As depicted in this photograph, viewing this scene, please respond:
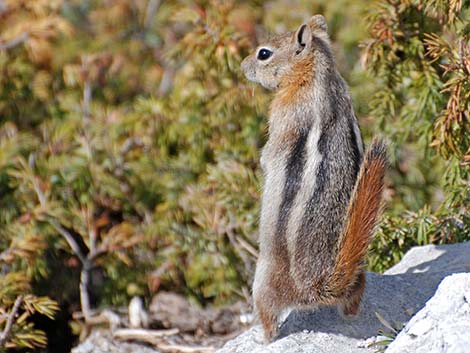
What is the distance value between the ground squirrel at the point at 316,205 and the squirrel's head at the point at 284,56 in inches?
8.9

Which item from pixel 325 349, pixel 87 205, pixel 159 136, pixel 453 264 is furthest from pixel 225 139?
pixel 325 349

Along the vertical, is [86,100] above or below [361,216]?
above

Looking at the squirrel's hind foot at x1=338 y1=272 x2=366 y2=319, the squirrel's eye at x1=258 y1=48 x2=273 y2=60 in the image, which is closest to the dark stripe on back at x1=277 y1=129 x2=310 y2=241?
the squirrel's hind foot at x1=338 y1=272 x2=366 y2=319

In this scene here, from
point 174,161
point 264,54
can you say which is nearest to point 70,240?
point 174,161

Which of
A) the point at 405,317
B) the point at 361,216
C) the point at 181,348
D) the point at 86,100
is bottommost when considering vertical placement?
the point at 181,348

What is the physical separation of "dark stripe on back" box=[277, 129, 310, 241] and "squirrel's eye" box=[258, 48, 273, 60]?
747 mm

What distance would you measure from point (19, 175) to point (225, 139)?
128cm

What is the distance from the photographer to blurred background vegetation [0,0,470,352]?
4.87 metres

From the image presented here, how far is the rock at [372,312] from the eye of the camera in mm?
3576

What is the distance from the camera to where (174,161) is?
5977 millimetres

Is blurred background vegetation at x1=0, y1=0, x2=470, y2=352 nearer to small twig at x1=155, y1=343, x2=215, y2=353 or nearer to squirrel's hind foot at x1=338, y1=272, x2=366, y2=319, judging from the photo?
small twig at x1=155, y1=343, x2=215, y2=353

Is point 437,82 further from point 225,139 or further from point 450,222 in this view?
point 225,139

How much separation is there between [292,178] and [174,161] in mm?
2410

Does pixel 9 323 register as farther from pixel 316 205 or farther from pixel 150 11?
pixel 150 11
